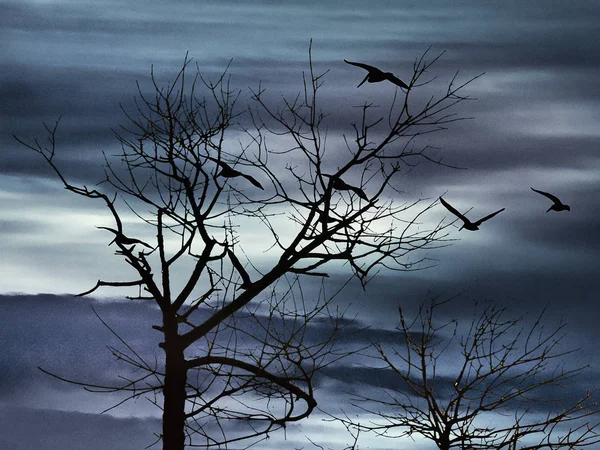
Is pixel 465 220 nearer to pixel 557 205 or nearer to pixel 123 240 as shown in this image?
pixel 557 205

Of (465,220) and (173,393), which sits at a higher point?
(465,220)

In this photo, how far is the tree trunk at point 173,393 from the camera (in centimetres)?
958

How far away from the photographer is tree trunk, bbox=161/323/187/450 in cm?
958

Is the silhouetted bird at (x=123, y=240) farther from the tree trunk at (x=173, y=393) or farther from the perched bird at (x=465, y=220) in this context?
the perched bird at (x=465, y=220)

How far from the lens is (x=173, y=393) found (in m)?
9.72

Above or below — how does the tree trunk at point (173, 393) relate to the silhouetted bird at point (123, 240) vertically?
below

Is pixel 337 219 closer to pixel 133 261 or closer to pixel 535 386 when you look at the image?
pixel 133 261

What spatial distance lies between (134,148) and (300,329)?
137 inches

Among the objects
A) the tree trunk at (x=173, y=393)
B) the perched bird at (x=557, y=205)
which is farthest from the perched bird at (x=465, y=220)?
the tree trunk at (x=173, y=393)

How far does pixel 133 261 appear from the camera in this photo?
400 inches

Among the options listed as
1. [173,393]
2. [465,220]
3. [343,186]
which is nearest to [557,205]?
[465,220]

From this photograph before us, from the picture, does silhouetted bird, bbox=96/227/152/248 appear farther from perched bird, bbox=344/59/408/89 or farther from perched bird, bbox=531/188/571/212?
perched bird, bbox=531/188/571/212

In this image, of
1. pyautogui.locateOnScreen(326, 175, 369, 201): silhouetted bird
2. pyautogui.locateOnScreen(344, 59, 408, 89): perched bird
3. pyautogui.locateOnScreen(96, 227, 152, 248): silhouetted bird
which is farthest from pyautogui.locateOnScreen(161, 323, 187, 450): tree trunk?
pyautogui.locateOnScreen(344, 59, 408, 89): perched bird

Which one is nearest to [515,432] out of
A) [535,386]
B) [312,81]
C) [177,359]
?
[535,386]
